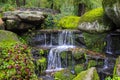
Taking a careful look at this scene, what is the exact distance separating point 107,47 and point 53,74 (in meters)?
3.75

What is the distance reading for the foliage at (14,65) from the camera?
239 inches

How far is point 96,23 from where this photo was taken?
40.2 ft

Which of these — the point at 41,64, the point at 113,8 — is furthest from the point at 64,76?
the point at 113,8

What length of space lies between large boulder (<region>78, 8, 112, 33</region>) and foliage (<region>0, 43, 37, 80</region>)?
6.35 meters

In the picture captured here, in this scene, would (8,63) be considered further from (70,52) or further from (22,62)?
(70,52)

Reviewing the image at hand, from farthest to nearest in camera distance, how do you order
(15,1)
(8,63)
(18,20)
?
(15,1)
(18,20)
(8,63)

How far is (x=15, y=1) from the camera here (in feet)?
96.6

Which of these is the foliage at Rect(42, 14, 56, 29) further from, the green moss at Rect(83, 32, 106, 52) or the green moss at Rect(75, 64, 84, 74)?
the green moss at Rect(75, 64, 84, 74)

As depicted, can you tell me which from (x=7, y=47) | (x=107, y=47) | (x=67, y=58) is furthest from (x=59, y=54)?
(x=7, y=47)

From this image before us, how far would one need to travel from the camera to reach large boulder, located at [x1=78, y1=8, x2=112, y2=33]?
1213cm

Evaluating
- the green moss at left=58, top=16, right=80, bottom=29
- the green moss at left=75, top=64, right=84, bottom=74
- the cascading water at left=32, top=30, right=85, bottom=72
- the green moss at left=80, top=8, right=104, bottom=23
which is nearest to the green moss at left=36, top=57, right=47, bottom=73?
the cascading water at left=32, top=30, right=85, bottom=72

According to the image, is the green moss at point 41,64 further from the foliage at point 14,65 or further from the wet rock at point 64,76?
the foliage at point 14,65

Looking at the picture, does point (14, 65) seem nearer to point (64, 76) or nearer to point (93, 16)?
point (64, 76)

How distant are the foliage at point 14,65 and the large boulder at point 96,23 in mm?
6346
